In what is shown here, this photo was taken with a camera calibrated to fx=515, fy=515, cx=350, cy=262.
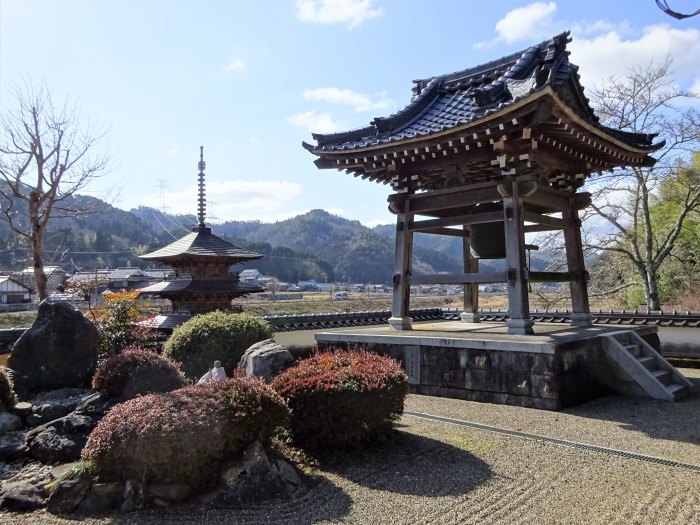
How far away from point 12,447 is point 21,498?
122cm

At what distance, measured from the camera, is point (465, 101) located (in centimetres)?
939

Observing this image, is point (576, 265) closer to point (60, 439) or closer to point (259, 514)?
point (259, 514)

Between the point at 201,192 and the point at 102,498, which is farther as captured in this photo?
the point at 201,192

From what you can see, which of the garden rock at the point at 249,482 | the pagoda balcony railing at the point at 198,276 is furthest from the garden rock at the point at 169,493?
the pagoda balcony railing at the point at 198,276

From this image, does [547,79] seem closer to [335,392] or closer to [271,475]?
[335,392]

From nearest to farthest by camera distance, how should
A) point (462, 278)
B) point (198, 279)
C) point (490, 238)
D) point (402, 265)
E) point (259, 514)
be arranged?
point (259, 514) < point (462, 278) < point (402, 265) < point (490, 238) < point (198, 279)

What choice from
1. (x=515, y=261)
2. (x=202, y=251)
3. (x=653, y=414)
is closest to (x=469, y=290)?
(x=515, y=261)

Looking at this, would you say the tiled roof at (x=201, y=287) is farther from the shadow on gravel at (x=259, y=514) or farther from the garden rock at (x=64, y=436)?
the shadow on gravel at (x=259, y=514)

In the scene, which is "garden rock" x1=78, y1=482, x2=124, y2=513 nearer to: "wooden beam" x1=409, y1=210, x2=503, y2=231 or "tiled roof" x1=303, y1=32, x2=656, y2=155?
"tiled roof" x1=303, y1=32, x2=656, y2=155

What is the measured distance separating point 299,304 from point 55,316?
4185cm

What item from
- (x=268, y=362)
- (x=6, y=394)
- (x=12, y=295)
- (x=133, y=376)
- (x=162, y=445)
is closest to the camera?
(x=162, y=445)

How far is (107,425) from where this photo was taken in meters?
4.24

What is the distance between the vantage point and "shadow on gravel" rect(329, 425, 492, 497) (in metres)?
4.34

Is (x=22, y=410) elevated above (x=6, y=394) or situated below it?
below
